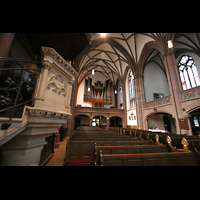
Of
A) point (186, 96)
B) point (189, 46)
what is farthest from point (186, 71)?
point (186, 96)

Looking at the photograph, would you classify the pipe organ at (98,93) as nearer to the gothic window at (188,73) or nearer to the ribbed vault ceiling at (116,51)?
the ribbed vault ceiling at (116,51)

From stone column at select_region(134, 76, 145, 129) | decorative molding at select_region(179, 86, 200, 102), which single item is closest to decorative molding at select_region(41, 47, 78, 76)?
decorative molding at select_region(179, 86, 200, 102)

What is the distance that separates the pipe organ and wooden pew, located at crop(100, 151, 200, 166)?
16441mm

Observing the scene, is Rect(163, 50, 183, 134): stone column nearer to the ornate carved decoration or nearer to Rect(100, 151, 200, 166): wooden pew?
Rect(100, 151, 200, 166): wooden pew

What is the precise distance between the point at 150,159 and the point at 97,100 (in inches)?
668

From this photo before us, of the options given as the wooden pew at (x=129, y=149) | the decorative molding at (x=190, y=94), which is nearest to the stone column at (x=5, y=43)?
the wooden pew at (x=129, y=149)

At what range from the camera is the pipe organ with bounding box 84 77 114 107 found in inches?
719

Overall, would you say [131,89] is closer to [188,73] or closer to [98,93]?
[98,93]

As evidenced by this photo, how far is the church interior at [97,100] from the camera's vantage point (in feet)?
5.67

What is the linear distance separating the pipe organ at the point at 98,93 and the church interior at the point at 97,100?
0.20 meters

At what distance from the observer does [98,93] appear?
64.1 feet
